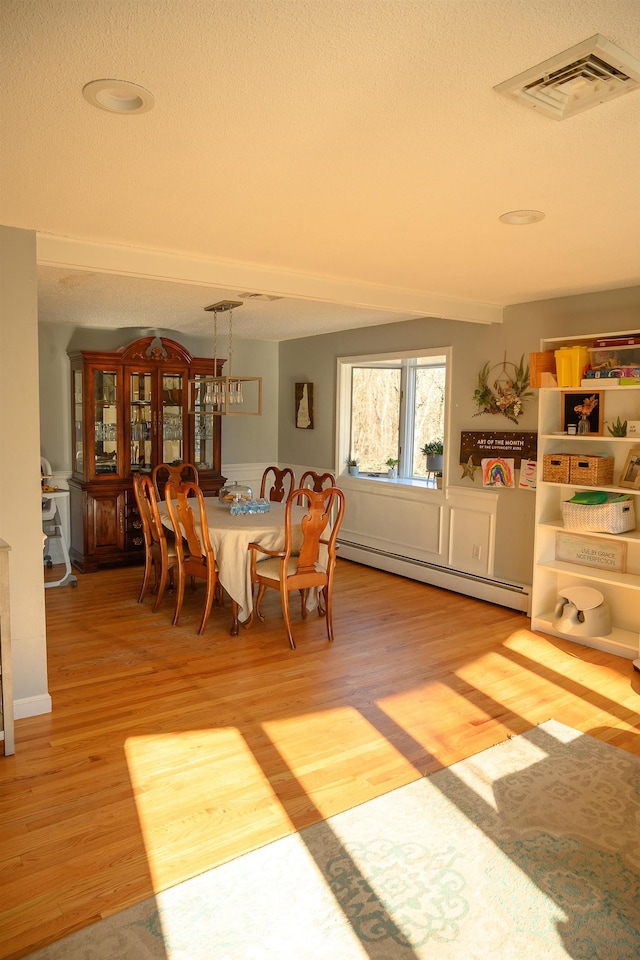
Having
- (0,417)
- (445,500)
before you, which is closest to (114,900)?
(0,417)

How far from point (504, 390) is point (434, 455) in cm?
109

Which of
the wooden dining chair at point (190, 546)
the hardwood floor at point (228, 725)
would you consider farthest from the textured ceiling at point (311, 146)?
the hardwood floor at point (228, 725)

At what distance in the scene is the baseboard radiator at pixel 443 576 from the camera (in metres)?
5.08

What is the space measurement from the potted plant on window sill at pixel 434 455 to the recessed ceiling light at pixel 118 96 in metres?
4.54

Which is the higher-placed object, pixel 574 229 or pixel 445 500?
pixel 574 229

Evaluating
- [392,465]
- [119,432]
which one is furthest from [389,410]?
[119,432]

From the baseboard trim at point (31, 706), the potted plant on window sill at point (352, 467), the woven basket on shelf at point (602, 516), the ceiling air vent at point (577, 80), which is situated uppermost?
the ceiling air vent at point (577, 80)

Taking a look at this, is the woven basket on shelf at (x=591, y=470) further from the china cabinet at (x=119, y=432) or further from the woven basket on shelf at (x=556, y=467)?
the china cabinet at (x=119, y=432)

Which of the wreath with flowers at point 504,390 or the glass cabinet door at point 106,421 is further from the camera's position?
the glass cabinet door at point 106,421

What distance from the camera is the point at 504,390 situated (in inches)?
201

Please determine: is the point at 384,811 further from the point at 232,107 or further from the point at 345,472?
the point at 345,472

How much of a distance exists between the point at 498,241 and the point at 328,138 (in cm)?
146

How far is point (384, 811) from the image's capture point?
2.53 metres

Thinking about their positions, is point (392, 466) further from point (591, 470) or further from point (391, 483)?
point (591, 470)
